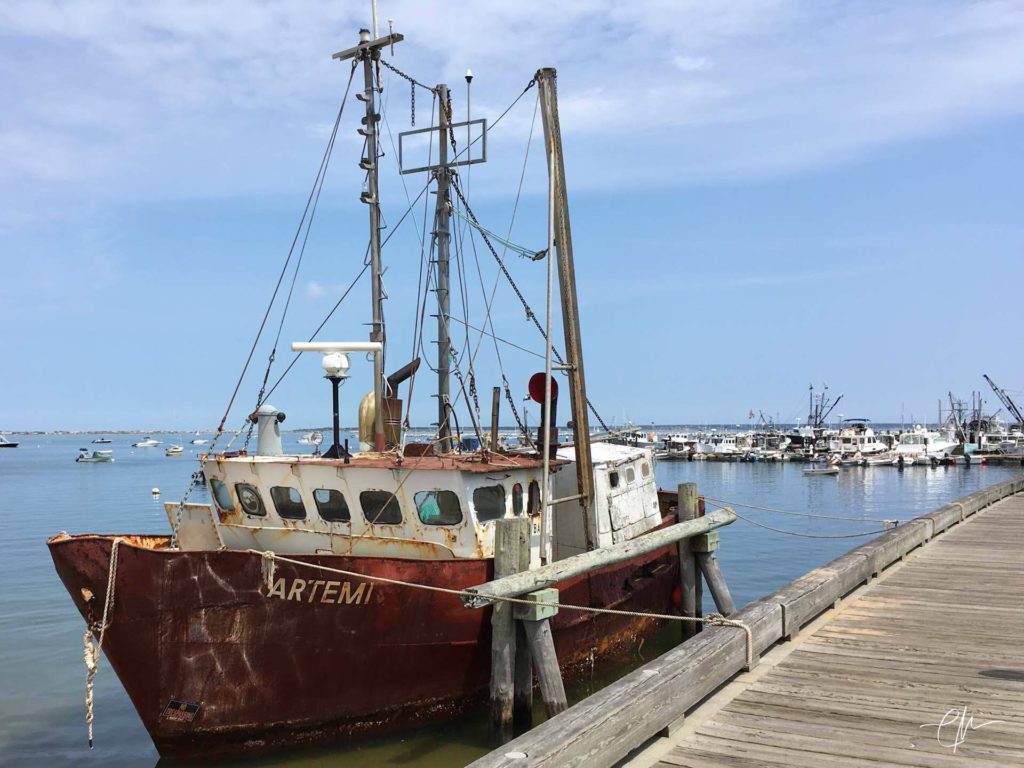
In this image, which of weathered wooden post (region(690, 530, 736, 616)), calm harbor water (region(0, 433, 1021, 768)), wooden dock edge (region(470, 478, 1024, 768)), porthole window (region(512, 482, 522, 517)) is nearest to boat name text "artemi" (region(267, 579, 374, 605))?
calm harbor water (region(0, 433, 1021, 768))

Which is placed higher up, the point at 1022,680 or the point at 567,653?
the point at 1022,680

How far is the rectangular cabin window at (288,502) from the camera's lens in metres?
12.0

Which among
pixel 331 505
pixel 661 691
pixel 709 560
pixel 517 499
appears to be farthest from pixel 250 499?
pixel 661 691

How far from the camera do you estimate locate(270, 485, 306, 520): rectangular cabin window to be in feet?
39.5

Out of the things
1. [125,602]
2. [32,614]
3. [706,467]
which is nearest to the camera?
[125,602]

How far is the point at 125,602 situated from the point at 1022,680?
29.8 feet

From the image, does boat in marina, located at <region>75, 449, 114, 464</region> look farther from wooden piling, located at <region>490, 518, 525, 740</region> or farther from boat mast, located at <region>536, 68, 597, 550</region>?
wooden piling, located at <region>490, 518, 525, 740</region>

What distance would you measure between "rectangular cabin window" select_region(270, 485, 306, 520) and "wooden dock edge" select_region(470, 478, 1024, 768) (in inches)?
249

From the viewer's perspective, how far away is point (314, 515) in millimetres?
11961

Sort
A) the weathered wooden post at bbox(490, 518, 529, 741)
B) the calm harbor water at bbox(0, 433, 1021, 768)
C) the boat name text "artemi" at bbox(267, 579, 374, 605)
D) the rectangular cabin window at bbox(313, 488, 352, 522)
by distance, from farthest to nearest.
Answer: the rectangular cabin window at bbox(313, 488, 352, 522), the calm harbor water at bbox(0, 433, 1021, 768), the weathered wooden post at bbox(490, 518, 529, 741), the boat name text "artemi" at bbox(267, 579, 374, 605)

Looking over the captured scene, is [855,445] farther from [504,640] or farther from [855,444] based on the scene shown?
[504,640]

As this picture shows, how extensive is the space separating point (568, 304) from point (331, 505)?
4.68 metres

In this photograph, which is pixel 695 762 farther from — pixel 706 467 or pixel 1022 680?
pixel 706 467

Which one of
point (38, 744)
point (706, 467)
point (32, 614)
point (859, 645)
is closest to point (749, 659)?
point (859, 645)
